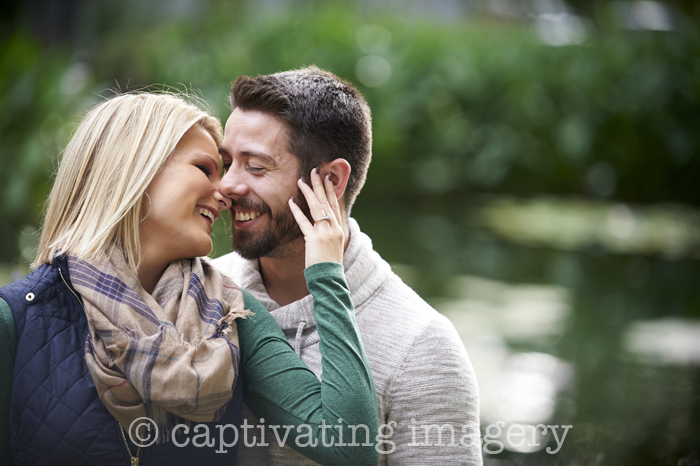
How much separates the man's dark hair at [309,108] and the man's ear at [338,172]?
0.02 m

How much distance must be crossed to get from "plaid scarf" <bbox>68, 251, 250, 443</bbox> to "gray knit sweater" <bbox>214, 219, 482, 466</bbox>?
9.7 inches

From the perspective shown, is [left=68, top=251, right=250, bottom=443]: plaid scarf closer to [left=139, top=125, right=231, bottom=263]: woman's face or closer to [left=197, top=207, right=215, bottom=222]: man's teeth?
[left=139, top=125, right=231, bottom=263]: woman's face

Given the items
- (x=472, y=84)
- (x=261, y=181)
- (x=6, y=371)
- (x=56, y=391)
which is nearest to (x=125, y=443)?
(x=56, y=391)

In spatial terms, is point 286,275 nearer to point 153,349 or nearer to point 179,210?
point 179,210

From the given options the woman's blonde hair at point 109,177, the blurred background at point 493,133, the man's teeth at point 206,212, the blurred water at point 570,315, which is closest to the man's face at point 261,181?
the man's teeth at point 206,212

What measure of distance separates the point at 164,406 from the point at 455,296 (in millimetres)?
5059

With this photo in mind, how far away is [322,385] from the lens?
4.73 feet

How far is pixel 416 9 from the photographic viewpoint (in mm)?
9680

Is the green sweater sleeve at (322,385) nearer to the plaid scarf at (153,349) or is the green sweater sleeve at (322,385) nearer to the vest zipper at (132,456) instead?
the plaid scarf at (153,349)

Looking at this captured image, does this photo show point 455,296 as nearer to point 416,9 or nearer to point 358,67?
point 358,67

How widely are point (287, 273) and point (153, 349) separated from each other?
583 mm

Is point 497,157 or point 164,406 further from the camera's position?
point 497,157

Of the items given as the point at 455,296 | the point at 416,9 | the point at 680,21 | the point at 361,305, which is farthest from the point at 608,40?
the point at 361,305

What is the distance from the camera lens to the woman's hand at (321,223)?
155cm
